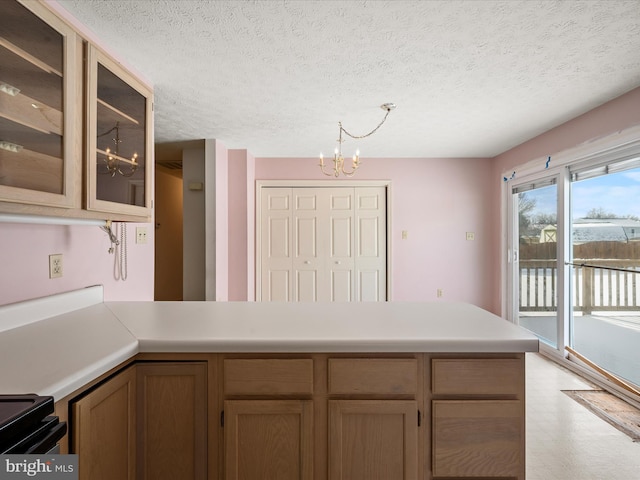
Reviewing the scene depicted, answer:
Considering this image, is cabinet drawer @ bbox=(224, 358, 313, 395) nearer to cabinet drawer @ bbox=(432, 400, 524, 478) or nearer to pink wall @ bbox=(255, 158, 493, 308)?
cabinet drawer @ bbox=(432, 400, 524, 478)

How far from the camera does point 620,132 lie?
2.74 metres

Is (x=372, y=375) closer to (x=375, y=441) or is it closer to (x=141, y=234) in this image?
(x=375, y=441)

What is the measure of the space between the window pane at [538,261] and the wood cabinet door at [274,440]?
3.43m

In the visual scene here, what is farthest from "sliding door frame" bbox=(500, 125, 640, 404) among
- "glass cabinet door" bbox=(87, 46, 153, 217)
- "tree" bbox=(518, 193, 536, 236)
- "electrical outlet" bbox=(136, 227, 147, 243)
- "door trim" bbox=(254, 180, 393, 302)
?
"electrical outlet" bbox=(136, 227, 147, 243)

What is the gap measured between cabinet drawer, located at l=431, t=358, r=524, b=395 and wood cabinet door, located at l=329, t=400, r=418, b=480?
0.14 meters

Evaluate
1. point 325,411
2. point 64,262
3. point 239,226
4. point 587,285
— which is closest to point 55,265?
point 64,262

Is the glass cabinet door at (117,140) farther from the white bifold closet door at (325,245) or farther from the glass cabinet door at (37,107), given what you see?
the white bifold closet door at (325,245)

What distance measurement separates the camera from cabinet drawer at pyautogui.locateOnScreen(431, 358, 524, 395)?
1325 millimetres

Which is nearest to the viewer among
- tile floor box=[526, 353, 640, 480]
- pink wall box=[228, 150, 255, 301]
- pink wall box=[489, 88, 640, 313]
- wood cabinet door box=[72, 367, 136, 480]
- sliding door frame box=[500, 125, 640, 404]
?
wood cabinet door box=[72, 367, 136, 480]

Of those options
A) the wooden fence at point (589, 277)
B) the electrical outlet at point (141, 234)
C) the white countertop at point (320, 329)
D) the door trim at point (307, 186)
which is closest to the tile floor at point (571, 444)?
the wooden fence at point (589, 277)

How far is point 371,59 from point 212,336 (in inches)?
73.4

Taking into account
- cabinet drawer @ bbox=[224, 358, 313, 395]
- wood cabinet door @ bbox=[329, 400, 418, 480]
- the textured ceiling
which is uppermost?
the textured ceiling

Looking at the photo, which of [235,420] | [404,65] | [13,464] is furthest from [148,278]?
[404,65]

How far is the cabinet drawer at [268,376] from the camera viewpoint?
4.33 feet
